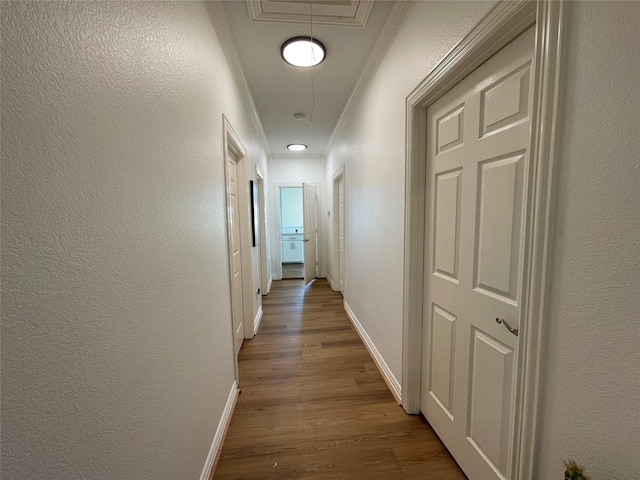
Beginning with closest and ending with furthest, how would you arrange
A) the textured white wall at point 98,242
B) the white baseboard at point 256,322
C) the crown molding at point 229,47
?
the textured white wall at point 98,242 → the crown molding at point 229,47 → the white baseboard at point 256,322

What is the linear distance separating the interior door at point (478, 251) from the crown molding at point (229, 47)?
4.51ft

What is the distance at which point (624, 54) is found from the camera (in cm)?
61

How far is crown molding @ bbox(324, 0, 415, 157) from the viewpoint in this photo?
1.55 meters

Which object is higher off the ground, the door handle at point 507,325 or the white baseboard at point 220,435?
the door handle at point 507,325

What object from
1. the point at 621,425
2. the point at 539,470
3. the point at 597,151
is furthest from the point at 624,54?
the point at 539,470

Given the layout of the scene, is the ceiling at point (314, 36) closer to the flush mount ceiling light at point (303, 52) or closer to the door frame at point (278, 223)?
the flush mount ceiling light at point (303, 52)

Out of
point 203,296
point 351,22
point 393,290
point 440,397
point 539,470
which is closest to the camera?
point 539,470

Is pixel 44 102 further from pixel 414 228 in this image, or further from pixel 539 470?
pixel 539 470

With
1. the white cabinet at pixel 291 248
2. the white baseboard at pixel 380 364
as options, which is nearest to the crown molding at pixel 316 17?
the white baseboard at pixel 380 364

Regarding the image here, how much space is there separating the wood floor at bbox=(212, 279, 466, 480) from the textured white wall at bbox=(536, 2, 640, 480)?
874 mm

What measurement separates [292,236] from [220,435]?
5740mm

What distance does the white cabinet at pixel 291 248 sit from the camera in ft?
23.0

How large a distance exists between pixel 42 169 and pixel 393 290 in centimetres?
182

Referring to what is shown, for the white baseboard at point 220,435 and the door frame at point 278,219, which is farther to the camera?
the door frame at point 278,219
